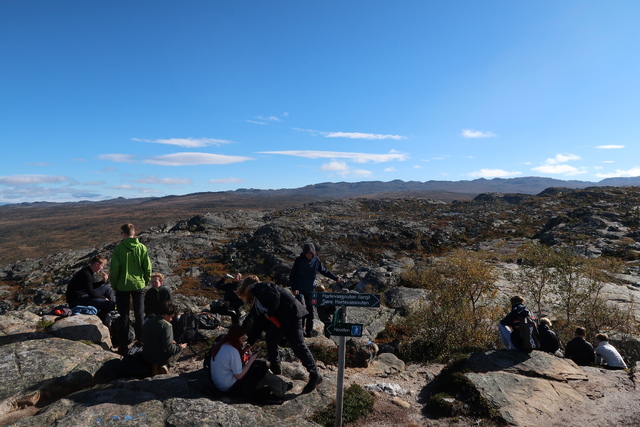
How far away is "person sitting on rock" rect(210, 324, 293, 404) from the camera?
5844mm

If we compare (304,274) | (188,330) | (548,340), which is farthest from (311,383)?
(548,340)

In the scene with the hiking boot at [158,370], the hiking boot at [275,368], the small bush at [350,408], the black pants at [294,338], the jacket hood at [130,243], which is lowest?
the small bush at [350,408]

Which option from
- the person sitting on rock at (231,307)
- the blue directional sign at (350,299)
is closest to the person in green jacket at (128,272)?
the person sitting on rock at (231,307)

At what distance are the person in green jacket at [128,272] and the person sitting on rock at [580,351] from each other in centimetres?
1184

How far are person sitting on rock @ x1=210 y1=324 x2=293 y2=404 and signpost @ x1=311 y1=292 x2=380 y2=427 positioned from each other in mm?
1316

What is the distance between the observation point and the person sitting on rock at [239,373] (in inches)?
230

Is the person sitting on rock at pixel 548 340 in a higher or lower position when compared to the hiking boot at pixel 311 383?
lower

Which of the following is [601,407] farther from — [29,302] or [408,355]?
[29,302]

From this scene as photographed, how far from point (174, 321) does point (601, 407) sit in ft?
33.4

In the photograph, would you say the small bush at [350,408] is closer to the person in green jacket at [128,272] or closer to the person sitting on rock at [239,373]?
the person sitting on rock at [239,373]

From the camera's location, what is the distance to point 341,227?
42250 millimetres

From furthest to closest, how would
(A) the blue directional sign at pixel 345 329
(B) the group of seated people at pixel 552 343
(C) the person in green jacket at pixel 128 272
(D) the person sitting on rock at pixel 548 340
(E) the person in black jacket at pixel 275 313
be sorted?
1. (D) the person sitting on rock at pixel 548 340
2. (B) the group of seated people at pixel 552 343
3. (C) the person in green jacket at pixel 128 272
4. (E) the person in black jacket at pixel 275 313
5. (A) the blue directional sign at pixel 345 329

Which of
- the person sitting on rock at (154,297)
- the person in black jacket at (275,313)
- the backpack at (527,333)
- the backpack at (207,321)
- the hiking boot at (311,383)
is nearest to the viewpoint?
the person in black jacket at (275,313)

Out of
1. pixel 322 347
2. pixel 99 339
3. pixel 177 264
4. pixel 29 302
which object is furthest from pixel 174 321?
pixel 177 264
